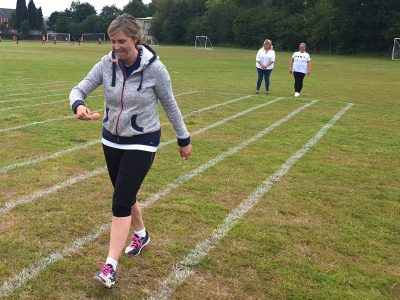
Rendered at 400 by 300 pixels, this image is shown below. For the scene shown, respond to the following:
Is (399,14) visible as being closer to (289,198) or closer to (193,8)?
(193,8)

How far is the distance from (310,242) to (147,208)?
5.76 feet

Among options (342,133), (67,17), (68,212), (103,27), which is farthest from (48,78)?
(67,17)

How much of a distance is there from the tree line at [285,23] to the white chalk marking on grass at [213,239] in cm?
5446

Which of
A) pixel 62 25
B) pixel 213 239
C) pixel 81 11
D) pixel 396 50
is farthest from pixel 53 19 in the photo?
pixel 213 239

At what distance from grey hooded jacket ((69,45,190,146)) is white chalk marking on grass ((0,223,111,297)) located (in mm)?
1130

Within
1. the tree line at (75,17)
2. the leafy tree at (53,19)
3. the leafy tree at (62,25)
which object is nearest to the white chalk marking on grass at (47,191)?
the tree line at (75,17)

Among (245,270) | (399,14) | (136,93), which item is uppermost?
(399,14)

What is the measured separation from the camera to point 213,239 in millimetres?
4457

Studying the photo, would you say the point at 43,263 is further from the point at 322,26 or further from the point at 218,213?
the point at 322,26

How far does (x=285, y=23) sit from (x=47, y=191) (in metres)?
71.3

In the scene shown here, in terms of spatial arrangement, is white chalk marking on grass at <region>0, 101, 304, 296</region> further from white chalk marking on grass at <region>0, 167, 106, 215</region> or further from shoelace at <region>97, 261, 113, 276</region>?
white chalk marking on grass at <region>0, 167, 106, 215</region>

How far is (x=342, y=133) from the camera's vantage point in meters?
9.59

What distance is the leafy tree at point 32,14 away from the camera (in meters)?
128

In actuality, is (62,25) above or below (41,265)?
above
